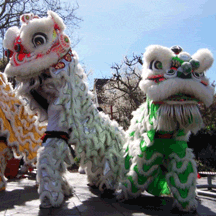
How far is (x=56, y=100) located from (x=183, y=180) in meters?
1.70

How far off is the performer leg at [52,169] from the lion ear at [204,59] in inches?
70.6

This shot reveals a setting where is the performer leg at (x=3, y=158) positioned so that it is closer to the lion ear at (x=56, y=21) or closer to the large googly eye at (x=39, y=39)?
the large googly eye at (x=39, y=39)

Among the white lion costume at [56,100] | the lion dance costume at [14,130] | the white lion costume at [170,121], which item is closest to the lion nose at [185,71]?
the white lion costume at [170,121]

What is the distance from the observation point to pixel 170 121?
3154 millimetres

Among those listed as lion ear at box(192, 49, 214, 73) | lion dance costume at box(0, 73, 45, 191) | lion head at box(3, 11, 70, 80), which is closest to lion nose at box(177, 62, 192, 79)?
lion ear at box(192, 49, 214, 73)

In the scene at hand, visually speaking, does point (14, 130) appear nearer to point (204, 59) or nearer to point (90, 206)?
point (90, 206)

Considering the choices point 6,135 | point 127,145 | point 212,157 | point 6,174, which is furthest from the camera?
point 212,157

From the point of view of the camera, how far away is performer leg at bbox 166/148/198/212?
3.05 metres

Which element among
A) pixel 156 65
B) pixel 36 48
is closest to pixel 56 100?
pixel 36 48

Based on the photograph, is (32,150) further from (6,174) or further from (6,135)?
(6,174)

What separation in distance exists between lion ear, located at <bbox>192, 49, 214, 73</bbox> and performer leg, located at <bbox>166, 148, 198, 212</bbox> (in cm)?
95

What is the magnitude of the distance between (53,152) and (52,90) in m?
0.76

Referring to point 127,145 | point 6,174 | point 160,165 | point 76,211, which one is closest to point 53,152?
point 76,211

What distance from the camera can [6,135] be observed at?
164 inches
